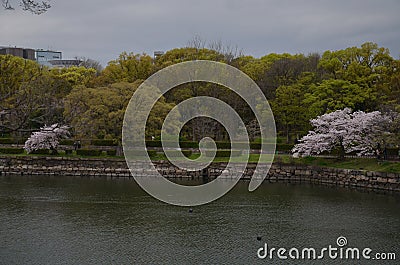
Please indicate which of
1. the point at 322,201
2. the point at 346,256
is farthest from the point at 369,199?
the point at 346,256

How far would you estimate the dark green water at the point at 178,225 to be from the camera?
15.4 meters

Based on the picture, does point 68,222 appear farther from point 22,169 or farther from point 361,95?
point 361,95

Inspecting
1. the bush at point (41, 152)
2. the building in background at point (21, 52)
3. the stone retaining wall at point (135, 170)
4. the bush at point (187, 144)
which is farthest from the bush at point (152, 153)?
the building in background at point (21, 52)

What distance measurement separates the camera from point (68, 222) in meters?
19.6

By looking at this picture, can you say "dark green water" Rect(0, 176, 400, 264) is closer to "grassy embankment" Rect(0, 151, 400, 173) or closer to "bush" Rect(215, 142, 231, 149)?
"grassy embankment" Rect(0, 151, 400, 173)

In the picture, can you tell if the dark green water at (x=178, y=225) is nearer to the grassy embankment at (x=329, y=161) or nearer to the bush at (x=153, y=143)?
the grassy embankment at (x=329, y=161)

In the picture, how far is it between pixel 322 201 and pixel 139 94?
15672 mm

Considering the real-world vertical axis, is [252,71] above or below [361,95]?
above

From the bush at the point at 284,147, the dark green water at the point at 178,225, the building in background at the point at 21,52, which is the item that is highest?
the building in background at the point at 21,52

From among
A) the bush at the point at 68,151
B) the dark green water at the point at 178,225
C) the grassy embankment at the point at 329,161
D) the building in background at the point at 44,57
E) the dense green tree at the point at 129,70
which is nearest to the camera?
the dark green water at the point at 178,225

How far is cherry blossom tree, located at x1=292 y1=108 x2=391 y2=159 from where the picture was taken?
30.9m

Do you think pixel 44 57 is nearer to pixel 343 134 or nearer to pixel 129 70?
pixel 129 70

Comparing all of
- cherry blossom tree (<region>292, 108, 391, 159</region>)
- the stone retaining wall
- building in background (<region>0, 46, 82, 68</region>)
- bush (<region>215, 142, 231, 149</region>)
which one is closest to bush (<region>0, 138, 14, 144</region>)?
the stone retaining wall

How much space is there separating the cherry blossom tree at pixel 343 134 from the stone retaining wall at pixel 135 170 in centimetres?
161
